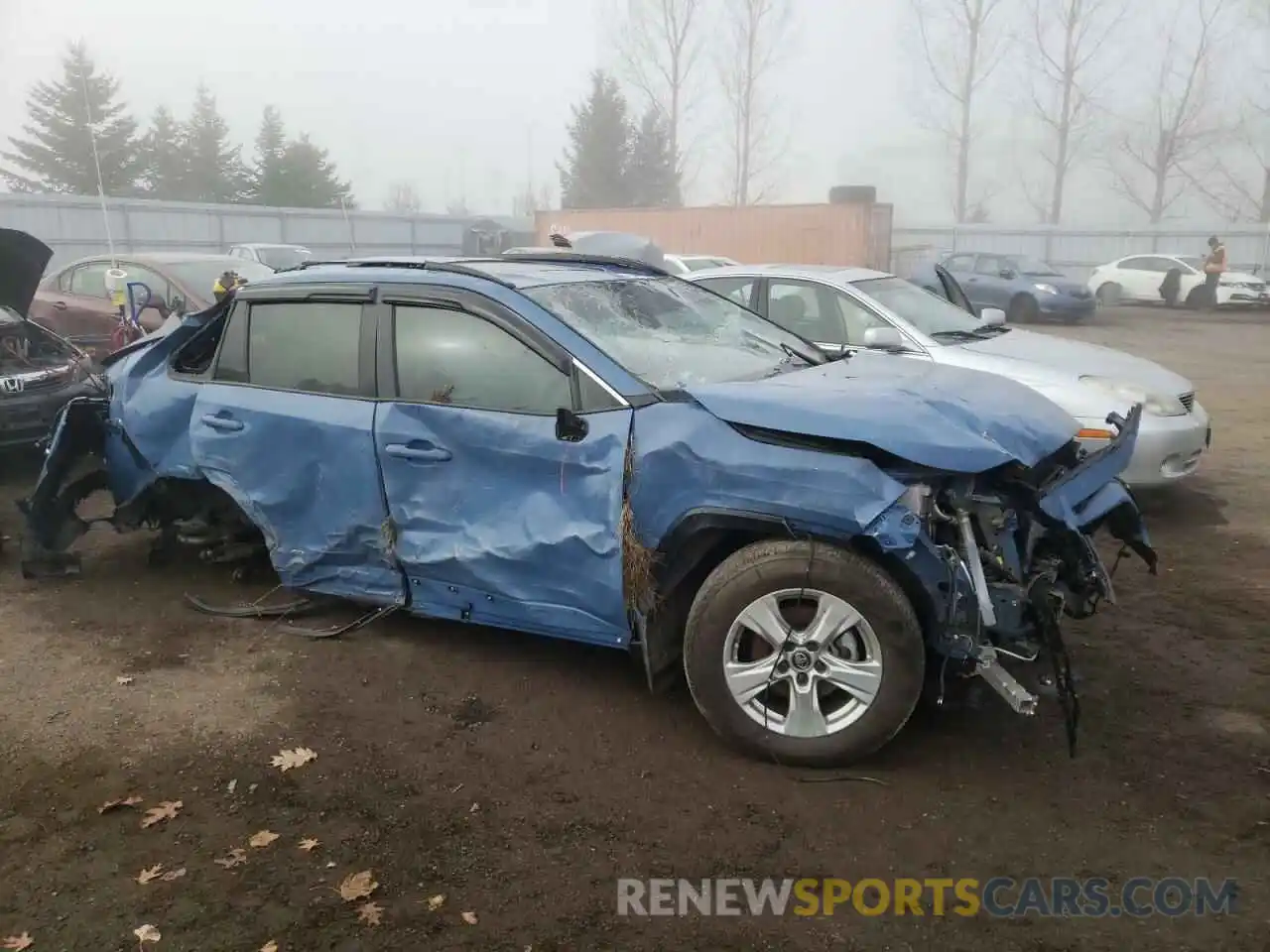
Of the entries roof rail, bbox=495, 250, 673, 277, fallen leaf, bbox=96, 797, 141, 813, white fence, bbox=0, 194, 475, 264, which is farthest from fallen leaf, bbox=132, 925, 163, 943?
white fence, bbox=0, 194, 475, 264

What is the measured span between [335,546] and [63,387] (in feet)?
13.9

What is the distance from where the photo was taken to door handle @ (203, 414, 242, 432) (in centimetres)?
480

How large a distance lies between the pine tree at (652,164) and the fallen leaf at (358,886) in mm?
46992

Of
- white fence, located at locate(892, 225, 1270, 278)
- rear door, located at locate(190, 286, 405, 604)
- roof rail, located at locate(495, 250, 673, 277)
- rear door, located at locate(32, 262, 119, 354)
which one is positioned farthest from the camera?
white fence, located at locate(892, 225, 1270, 278)

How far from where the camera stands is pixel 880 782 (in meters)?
3.55

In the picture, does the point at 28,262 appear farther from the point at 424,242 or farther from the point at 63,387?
the point at 424,242

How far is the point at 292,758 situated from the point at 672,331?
2345 mm

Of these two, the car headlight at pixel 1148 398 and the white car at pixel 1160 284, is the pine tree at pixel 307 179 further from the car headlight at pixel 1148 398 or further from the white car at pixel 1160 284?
the car headlight at pixel 1148 398

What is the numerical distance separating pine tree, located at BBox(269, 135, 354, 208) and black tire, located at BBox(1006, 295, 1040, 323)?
27779 millimetres

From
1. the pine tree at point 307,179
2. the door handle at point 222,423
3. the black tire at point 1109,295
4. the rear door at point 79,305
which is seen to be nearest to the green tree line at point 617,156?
the pine tree at point 307,179

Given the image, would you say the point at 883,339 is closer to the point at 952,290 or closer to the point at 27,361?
the point at 952,290

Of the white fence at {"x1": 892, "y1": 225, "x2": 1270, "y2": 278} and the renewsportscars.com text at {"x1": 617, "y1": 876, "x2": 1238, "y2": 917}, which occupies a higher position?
the white fence at {"x1": 892, "y1": 225, "x2": 1270, "y2": 278}

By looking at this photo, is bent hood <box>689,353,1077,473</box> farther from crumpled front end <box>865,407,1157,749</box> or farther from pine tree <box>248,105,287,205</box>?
pine tree <box>248,105,287,205</box>

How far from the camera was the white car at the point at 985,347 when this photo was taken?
6.42m
